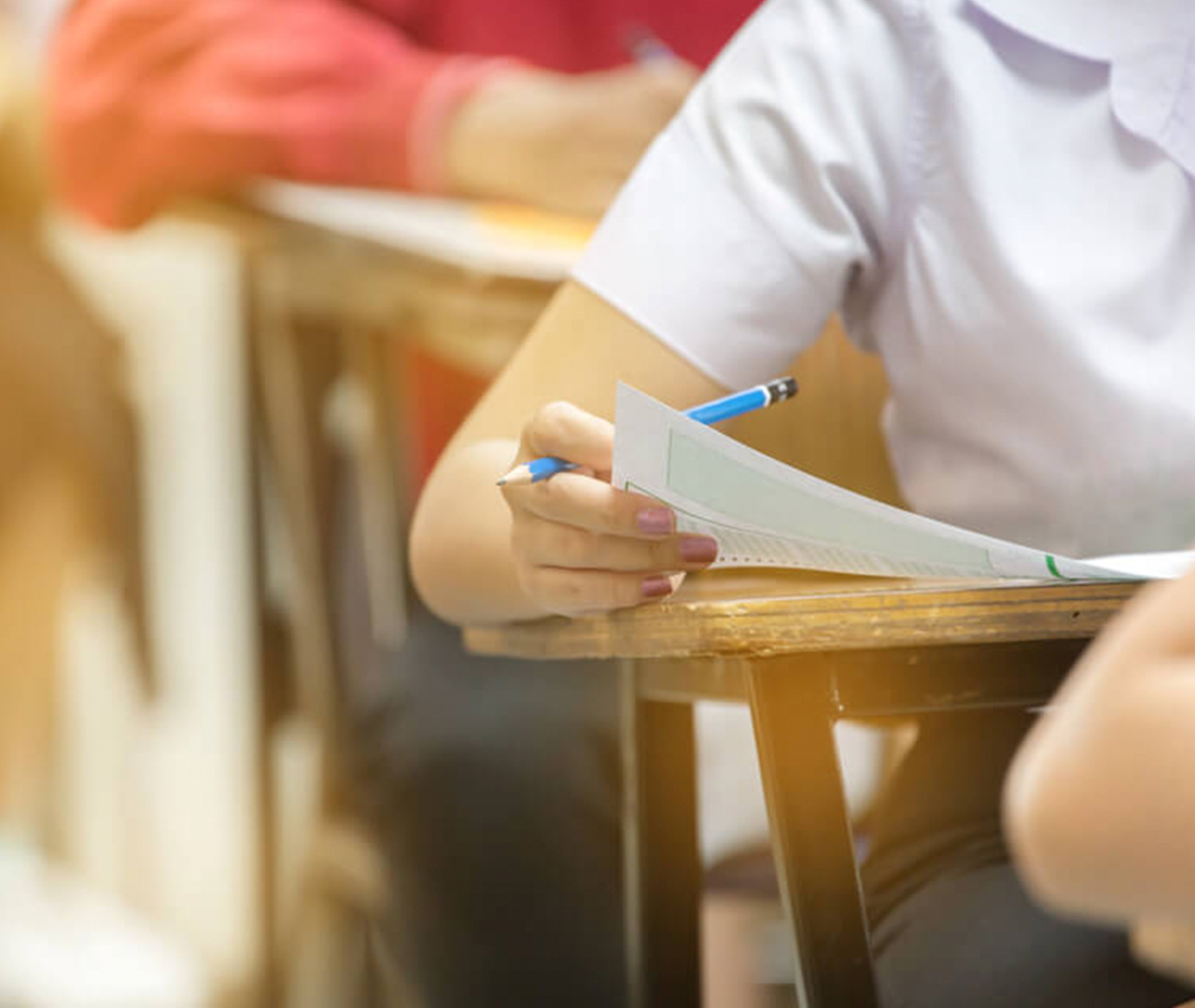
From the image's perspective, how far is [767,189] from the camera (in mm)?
561

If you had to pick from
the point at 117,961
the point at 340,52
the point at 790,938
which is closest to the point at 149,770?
the point at 117,961

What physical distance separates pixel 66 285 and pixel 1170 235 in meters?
1.03

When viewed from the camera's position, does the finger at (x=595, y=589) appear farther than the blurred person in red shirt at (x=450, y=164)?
No

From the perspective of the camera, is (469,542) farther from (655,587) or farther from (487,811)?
(487,811)

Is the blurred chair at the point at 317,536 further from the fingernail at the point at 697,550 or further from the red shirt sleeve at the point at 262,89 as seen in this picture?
the fingernail at the point at 697,550

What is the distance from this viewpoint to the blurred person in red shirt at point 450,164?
3.55 feet

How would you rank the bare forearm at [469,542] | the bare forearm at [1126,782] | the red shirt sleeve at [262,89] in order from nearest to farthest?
the bare forearm at [1126,782] < the bare forearm at [469,542] < the red shirt sleeve at [262,89]

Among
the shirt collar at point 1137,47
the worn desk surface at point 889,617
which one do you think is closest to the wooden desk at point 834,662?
the worn desk surface at point 889,617

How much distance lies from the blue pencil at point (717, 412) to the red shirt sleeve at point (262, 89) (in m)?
0.75

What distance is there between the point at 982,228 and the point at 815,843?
0.86 ft

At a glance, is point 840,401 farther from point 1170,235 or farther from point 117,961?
point 117,961

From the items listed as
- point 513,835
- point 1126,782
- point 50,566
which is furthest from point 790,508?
point 50,566

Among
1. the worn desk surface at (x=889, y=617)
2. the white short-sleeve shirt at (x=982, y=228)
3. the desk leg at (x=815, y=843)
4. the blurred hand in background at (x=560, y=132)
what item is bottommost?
the desk leg at (x=815, y=843)

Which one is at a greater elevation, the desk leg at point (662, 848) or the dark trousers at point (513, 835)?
the desk leg at point (662, 848)
